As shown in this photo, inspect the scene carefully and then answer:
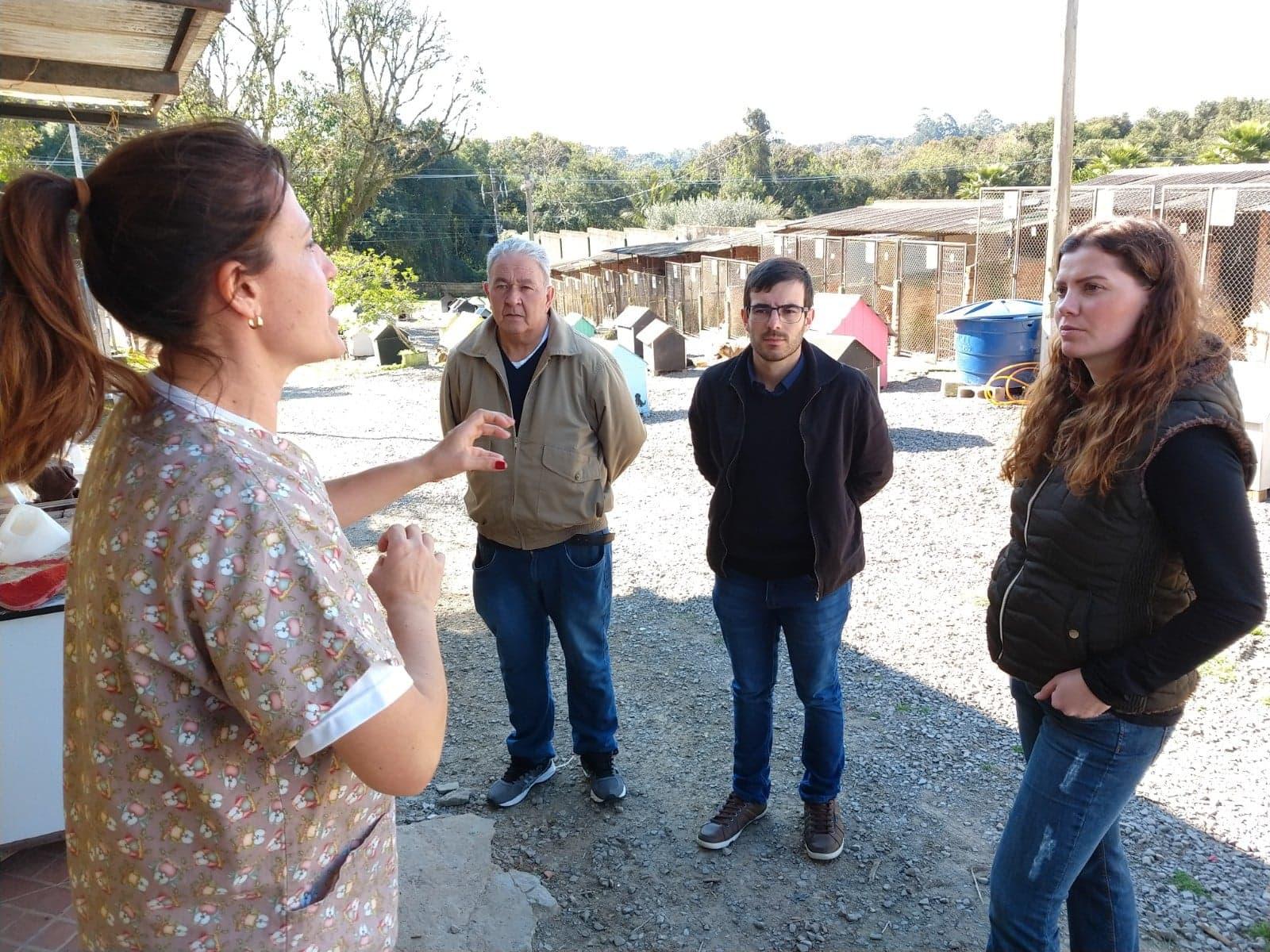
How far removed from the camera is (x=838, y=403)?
9.80 feet

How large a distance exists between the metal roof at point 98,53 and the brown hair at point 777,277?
1914mm

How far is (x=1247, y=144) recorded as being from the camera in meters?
30.1

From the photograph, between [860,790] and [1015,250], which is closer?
[860,790]

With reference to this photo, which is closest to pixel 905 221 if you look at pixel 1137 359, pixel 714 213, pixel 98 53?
pixel 714 213

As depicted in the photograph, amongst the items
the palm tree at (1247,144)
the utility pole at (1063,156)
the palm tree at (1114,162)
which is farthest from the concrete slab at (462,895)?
the palm tree at (1247,144)

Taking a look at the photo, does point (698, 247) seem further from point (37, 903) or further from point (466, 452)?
point (466, 452)

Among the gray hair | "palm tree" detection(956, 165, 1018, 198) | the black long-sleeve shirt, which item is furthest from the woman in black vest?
"palm tree" detection(956, 165, 1018, 198)

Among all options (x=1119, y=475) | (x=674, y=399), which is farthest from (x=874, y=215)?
(x=1119, y=475)

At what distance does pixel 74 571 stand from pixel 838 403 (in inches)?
90.2

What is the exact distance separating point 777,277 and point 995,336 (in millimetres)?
9965

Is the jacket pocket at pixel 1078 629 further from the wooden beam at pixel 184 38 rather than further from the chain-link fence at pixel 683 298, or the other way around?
the chain-link fence at pixel 683 298

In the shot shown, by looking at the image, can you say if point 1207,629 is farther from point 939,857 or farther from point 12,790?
point 12,790

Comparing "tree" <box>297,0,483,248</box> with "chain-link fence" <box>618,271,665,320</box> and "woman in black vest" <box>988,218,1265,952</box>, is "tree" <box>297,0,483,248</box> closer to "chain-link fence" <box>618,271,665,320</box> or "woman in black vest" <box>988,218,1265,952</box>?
"chain-link fence" <box>618,271,665,320</box>

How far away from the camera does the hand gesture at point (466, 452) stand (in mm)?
1870
